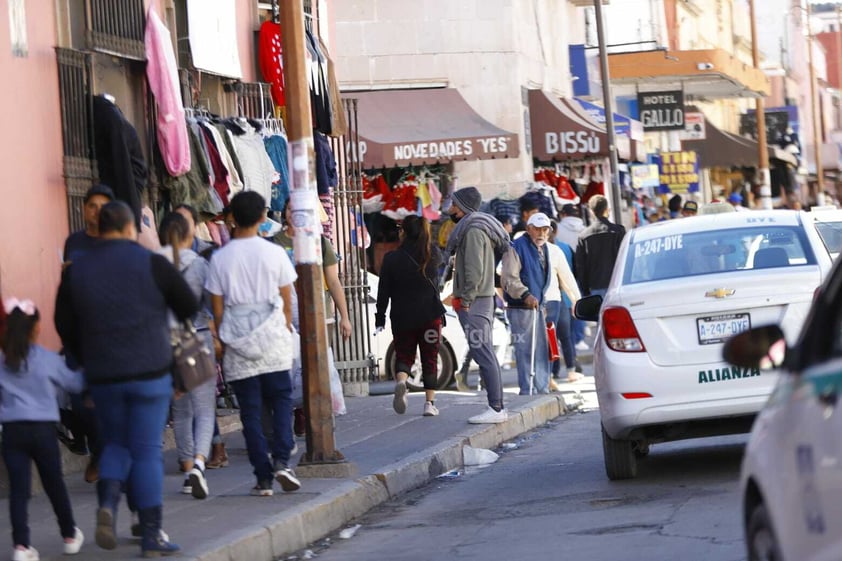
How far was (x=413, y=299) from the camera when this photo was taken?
15.5 metres

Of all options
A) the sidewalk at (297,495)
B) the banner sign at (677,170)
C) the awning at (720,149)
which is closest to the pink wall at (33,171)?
the sidewalk at (297,495)

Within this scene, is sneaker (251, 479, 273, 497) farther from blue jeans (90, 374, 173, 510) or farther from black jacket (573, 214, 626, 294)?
black jacket (573, 214, 626, 294)

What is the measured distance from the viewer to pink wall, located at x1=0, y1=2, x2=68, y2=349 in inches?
458

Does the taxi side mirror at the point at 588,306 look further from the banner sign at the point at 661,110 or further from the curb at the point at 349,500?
the banner sign at the point at 661,110

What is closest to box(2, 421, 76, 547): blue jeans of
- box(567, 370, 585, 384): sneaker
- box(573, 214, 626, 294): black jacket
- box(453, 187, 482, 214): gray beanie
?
box(453, 187, 482, 214): gray beanie

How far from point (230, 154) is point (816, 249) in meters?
5.60

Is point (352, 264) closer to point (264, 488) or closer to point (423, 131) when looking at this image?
point (423, 131)

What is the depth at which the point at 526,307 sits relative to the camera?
1709 cm

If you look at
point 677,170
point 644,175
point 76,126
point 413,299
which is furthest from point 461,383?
point 677,170

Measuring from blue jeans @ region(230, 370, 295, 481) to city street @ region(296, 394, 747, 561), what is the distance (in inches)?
25.5

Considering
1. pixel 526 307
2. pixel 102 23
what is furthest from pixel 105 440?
pixel 526 307

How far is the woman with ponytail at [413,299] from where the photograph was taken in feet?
50.7

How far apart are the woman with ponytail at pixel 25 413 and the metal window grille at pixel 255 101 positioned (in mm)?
8399

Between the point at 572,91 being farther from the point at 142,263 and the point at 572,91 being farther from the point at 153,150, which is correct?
the point at 142,263
